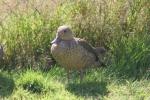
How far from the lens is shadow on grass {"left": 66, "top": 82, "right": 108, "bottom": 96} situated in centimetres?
812

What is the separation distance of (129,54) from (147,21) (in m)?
0.70

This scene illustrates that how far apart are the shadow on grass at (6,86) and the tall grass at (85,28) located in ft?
Result: 2.13

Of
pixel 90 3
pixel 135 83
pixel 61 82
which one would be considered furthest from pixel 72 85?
pixel 90 3

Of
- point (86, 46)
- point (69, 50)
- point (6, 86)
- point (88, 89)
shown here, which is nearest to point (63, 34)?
point (69, 50)

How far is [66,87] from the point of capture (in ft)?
27.0

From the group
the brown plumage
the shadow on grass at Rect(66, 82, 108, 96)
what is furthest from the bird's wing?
the shadow on grass at Rect(66, 82, 108, 96)

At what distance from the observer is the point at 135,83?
27.7 ft

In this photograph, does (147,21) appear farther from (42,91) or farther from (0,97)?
(0,97)

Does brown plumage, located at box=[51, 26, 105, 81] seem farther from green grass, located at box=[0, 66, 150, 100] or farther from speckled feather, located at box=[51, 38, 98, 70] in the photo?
green grass, located at box=[0, 66, 150, 100]

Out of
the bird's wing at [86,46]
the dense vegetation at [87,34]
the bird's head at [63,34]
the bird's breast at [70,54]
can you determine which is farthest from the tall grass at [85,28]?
the bird's head at [63,34]

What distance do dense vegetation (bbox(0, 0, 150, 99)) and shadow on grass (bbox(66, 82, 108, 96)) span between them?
0.63 feet

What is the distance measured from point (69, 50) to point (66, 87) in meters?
0.56

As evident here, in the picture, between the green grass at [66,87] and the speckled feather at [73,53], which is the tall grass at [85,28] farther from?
the speckled feather at [73,53]

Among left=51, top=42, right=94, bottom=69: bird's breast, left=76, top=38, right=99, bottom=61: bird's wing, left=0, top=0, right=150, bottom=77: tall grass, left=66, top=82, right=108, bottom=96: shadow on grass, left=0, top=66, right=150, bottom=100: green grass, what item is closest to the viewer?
left=0, top=66, right=150, bottom=100: green grass
